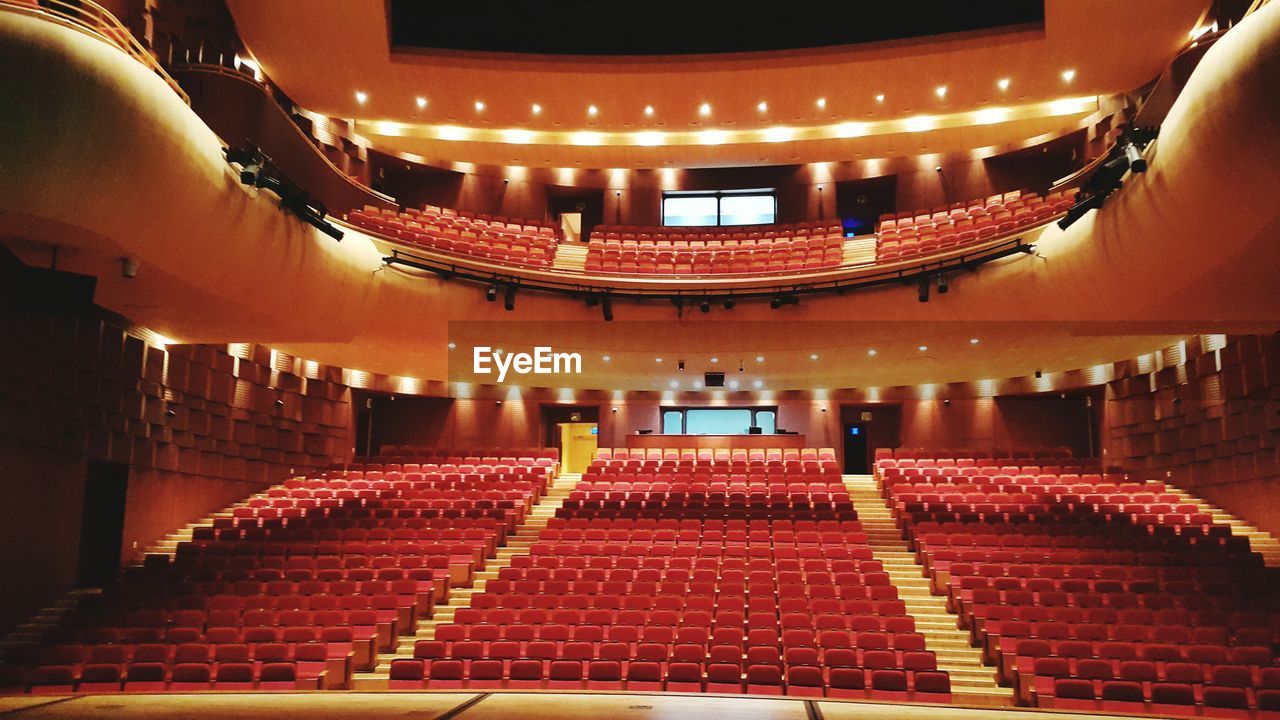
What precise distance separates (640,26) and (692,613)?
343 inches

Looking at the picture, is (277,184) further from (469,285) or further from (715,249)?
(715,249)

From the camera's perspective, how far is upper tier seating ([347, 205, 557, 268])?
1115cm

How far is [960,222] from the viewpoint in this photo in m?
12.2

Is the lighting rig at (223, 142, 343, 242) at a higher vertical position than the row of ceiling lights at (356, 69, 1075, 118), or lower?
lower

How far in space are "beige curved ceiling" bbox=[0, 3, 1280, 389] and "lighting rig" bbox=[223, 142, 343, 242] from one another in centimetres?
12

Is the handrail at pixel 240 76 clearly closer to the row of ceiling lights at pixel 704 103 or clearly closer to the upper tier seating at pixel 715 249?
the row of ceiling lights at pixel 704 103

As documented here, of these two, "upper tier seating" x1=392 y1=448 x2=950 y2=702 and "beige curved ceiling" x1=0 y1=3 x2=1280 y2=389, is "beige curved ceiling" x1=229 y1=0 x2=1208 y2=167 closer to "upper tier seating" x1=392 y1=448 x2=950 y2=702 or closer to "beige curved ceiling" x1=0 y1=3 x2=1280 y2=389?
"beige curved ceiling" x1=0 y1=3 x2=1280 y2=389

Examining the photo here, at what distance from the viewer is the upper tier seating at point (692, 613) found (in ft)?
19.6

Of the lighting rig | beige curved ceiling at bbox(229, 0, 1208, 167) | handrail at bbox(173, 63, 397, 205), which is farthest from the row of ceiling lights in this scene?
the lighting rig

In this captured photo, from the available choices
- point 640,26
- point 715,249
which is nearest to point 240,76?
point 640,26

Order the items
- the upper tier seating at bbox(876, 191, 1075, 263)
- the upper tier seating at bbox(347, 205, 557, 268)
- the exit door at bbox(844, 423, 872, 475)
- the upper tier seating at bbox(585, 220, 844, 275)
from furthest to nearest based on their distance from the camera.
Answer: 1. the exit door at bbox(844, 423, 872, 475)
2. the upper tier seating at bbox(585, 220, 844, 275)
3. the upper tier seating at bbox(347, 205, 557, 268)
4. the upper tier seating at bbox(876, 191, 1075, 263)

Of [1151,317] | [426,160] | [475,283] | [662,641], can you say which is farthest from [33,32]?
[426,160]

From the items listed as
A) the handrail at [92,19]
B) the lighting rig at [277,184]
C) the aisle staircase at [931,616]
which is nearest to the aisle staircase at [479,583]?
the lighting rig at [277,184]

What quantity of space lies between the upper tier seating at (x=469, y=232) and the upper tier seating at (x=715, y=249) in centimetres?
84
